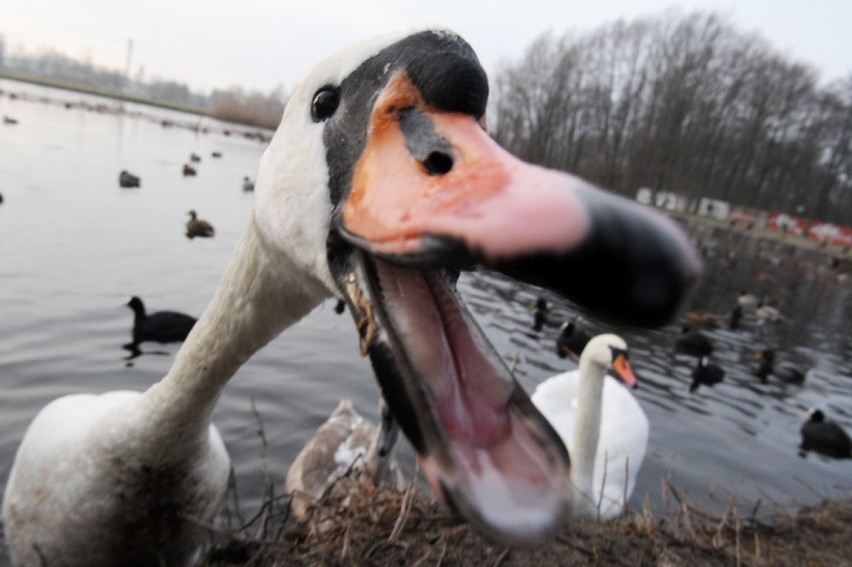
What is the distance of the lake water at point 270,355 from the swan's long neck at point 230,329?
3.09 ft

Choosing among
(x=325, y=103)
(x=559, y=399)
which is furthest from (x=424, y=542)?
(x=559, y=399)

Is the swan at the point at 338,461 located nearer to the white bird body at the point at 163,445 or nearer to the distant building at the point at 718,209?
the white bird body at the point at 163,445

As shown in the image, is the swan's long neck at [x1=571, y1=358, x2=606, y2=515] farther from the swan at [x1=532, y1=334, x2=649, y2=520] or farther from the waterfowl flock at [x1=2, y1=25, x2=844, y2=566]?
the waterfowl flock at [x1=2, y1=25, x2=844, y2=566]

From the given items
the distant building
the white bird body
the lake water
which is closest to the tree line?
the distant building

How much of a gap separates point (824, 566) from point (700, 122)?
195 feet

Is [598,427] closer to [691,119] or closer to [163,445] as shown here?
[163,445]

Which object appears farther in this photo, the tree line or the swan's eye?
the tree line

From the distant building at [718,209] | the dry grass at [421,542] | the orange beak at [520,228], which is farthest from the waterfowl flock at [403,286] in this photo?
the distant building at [718,209]

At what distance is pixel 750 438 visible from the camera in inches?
309

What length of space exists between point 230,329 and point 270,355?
5752 millimetres

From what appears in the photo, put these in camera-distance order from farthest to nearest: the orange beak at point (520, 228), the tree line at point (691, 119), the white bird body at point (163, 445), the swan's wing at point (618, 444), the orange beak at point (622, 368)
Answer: the tree line at point (691, 119)
the orange beak at point (622, 368)
the swan's wing at point (618, 444)
the white bird body at point (163, 445)
the orange beak at point (520, 228)

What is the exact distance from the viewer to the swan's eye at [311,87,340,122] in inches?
59.9

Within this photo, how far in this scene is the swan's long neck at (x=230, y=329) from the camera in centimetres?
183

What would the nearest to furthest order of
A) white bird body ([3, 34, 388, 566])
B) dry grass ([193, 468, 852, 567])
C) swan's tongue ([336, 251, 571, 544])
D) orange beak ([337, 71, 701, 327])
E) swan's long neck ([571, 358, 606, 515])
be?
orange beak ([337, 71, 701, 327]) < swan's tongue ([336, 251, 571, 544]) < white bird body ([3, 34, 388, 566]) < dry grass ([193, 468, 852, 567]) < swan's long neck ([571, 358, 606, 515])
